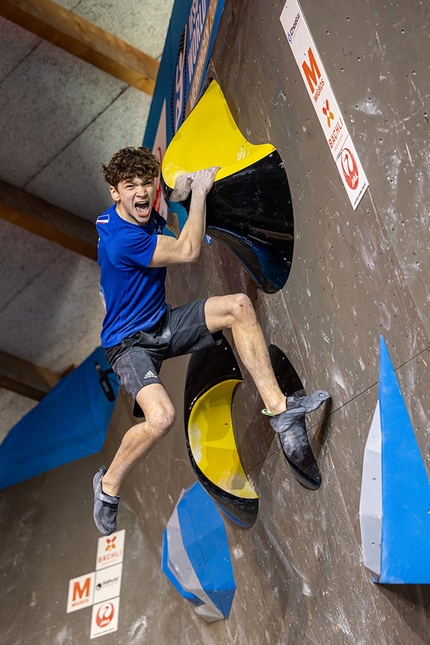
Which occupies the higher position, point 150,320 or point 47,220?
point 47,220

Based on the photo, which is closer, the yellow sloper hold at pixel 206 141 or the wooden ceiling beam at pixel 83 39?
the yellow sloper hold at pixel 206 141

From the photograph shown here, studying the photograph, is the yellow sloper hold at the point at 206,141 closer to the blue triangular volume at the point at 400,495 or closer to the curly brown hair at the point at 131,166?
the curly brown hair at the point at 131,166

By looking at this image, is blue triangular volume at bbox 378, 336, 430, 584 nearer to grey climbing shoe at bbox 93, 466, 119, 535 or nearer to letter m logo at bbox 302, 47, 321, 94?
letter m logo at bbox 302, 47, 321, 94

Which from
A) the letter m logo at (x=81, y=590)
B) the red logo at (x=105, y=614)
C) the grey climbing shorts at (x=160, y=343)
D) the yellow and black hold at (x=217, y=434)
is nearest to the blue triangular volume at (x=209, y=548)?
the yellow and black hold at (x=217, y=434)

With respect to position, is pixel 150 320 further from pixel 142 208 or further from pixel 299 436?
pixel 299 436

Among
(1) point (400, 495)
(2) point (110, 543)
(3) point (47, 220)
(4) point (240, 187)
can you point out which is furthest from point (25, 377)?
(1) point (400, 495)

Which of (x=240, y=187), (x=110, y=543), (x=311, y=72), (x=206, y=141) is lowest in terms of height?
(x=110, y=543)

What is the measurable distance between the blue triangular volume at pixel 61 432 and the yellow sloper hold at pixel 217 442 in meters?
1.93

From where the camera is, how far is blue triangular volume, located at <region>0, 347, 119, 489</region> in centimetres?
527

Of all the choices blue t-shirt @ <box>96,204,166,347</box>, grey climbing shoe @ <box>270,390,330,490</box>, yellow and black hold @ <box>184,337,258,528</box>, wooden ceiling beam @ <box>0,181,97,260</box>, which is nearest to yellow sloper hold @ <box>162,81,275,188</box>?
blue t-shirt @ <box>96,204,166,347</box>

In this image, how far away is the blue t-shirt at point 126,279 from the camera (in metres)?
2.62

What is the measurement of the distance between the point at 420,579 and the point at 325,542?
77 centimetres

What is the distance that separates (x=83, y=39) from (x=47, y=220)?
170cm

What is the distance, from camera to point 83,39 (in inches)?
223
